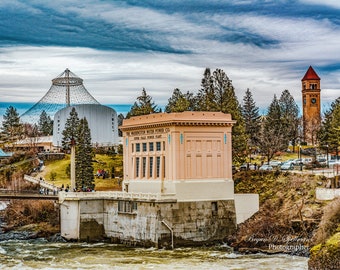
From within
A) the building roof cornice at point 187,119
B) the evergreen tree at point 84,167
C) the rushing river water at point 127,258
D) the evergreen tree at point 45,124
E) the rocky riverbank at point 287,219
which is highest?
the evergreen tree at point 45,124

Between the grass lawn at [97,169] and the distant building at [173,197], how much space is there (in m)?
19.0

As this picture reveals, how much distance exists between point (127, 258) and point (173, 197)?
7.49m

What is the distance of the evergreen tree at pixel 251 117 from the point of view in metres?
94.1

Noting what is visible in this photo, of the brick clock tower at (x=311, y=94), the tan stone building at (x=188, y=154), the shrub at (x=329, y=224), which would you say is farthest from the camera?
the brick clock tower at (x=311, y=94)

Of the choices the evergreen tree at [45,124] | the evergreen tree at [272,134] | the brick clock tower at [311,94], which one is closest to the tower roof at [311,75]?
the brick clock tower at [311,94]

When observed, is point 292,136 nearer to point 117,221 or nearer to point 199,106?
point 199,106

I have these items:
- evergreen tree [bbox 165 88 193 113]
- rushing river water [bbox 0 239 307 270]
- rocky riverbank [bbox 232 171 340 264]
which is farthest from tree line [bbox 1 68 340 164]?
rushing river water [bbox 0 239 307 270]

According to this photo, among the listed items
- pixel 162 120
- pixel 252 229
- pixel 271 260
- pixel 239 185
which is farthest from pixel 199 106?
pixel 271 260

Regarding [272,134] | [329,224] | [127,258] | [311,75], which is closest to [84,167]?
[272,134]

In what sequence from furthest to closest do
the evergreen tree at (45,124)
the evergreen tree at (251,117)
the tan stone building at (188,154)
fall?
the evergreen tree at (45,124)
the evergreen tree at (251,117)
the tan stone building at (188,154)

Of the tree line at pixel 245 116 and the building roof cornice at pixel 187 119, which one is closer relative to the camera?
the building roof cornice at pixel 187 119

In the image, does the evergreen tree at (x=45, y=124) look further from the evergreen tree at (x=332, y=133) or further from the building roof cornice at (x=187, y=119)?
the building roof cornice at (x=187, y=119)

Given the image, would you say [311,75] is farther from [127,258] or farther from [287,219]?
[127,258]

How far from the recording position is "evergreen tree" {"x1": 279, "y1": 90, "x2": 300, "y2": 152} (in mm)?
99688
